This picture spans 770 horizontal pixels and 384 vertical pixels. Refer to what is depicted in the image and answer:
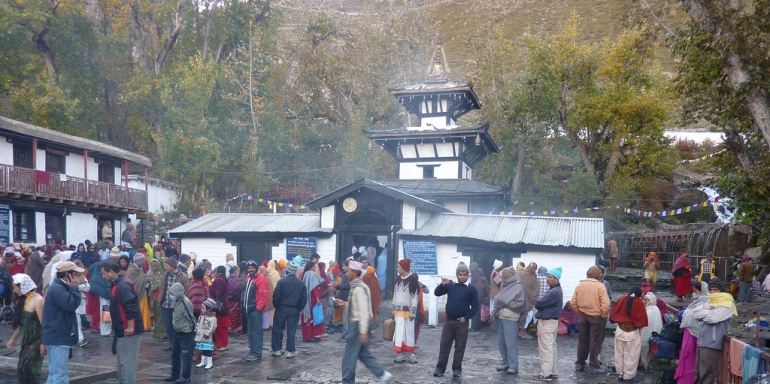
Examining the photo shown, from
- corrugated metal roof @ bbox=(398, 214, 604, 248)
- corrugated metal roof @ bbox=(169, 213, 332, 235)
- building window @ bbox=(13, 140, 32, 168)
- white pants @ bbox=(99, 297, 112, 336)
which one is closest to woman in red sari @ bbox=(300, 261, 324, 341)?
white pants @ bbox=(99, 297, 112, 336)

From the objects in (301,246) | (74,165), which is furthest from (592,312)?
(74,165)

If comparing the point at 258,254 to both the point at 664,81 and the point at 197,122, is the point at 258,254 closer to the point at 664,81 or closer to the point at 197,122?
the point at 197,122

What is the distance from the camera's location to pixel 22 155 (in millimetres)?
25906

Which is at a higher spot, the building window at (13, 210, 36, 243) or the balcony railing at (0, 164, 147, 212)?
the balcony railing at (0, 164, 147, 212)

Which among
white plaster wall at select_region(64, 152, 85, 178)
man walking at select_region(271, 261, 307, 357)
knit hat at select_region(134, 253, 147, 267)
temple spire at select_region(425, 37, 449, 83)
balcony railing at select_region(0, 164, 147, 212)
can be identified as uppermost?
temple spire at select_region(425, 37, 449, 83)

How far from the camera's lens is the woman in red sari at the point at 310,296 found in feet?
41.5

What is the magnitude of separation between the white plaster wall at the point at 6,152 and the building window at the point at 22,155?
0.28 m

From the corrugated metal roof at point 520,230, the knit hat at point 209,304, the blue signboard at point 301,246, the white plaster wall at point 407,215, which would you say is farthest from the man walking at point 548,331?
the blue signboard at point 301,246

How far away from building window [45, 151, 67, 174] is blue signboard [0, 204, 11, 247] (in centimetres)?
329

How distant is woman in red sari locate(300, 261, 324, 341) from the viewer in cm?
1265

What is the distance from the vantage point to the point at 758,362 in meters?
→ 6.98

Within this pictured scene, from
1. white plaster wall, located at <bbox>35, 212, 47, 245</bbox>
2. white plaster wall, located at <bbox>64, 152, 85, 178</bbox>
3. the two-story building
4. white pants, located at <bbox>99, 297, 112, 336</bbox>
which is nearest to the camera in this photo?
white pants, located at <bbox>99, 297, 112, 336</bbox>

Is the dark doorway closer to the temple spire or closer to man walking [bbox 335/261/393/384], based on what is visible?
the temple spire

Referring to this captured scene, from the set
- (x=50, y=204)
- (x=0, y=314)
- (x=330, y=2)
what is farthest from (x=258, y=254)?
(x=330, y=2)
